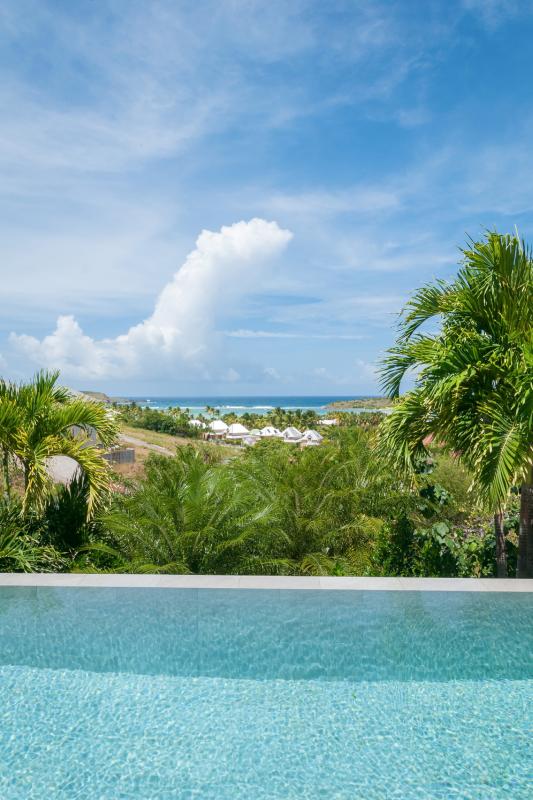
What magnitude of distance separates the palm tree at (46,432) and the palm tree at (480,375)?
290 centimetres

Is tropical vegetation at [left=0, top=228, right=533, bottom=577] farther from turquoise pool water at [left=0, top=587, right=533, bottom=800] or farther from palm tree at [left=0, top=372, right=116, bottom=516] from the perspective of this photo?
turquoise pool water at [left=0, top=587, right=533, bottom=800]

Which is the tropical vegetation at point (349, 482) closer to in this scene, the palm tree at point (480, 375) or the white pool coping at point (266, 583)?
the palm tree at point (480, 375)

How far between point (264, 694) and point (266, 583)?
130cm

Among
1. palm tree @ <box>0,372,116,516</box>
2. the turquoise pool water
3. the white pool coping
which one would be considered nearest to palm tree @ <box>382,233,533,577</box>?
the white pool coping

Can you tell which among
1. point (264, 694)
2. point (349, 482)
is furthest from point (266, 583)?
point (349, 482)

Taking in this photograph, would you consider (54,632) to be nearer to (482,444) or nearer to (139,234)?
(482,444)

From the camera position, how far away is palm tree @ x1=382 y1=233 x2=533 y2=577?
457 cm

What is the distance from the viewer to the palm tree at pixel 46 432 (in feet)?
18.9

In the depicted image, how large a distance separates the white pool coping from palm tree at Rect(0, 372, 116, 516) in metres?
0.86

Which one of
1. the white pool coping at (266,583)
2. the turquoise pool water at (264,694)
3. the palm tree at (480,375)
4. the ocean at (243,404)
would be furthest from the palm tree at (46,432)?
the ocean at (243,404)

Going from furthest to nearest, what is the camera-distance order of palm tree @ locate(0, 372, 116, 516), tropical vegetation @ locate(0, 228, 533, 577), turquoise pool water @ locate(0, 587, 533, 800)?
palm tree @ locate(0, 372, 116, 516) → tropical vegetation @ locate(0, 228, 533, 577) → turquoise pool water @ locate(0, 587, 533, 800)

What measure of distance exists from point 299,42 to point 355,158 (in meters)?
3.97

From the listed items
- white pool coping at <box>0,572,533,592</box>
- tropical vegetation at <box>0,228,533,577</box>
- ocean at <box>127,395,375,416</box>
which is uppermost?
tropical vegetation at <box>0,228,533,577</box>

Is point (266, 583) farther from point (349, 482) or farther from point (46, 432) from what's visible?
point (349, 482)
